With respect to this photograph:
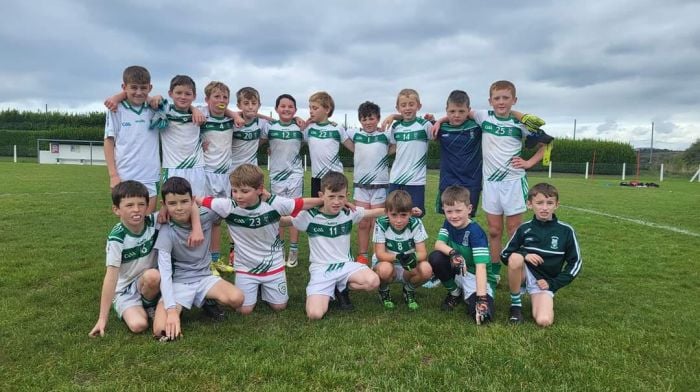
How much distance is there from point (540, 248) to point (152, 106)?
3.88 m

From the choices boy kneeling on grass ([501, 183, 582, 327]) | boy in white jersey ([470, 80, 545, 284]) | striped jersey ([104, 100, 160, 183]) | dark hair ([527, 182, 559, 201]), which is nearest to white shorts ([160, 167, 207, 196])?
striped jersey ([104, 100, 160, 183])

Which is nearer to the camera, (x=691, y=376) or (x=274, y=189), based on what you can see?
(x=691, y=376)

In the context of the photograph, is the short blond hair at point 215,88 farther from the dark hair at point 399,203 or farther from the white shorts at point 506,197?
the white shorts at point 506,197

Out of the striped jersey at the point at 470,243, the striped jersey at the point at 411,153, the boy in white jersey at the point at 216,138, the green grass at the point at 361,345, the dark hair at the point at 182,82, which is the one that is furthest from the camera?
the striped jersey at the point at 411,153

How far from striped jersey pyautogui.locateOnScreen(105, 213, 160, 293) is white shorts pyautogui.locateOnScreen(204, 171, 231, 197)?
1.34m

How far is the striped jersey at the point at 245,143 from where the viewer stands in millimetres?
Result: 5301

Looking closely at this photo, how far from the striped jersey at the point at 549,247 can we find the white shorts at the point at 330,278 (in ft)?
4.43

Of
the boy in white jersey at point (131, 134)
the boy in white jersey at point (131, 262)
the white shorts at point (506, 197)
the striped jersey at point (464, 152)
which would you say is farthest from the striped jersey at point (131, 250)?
the white shorts at point (506, 197)

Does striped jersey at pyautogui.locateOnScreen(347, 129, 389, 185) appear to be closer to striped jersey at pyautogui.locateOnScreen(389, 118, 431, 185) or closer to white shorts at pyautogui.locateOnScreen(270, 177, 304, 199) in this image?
striped jersey at pyautogui.locateOnScreen(389, 118, 431, 185)

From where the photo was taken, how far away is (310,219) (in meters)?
4.16

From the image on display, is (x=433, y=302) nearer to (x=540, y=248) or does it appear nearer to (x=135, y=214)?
(x=540, y=248)

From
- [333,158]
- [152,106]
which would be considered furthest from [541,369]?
[152,106]

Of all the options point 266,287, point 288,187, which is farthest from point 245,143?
point 266,287

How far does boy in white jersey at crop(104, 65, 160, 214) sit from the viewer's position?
14.5ft
